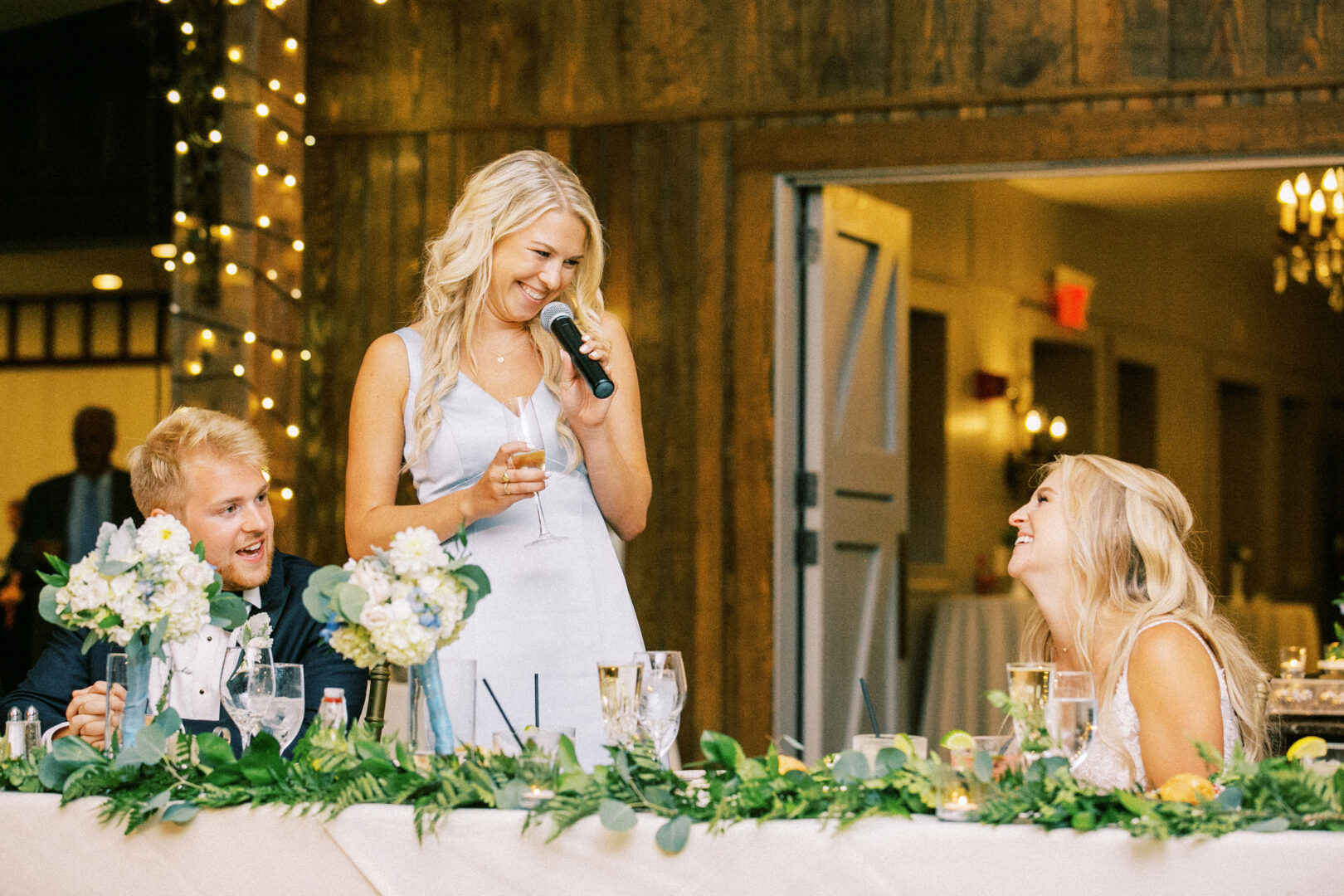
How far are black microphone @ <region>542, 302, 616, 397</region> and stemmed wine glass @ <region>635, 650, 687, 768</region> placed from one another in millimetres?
489

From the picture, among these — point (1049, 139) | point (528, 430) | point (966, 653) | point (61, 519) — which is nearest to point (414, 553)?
point (528, 430)

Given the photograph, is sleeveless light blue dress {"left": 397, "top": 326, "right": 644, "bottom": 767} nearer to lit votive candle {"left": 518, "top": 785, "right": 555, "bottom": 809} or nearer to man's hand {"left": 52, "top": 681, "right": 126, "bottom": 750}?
man's hand {"left": 52, "top": 681, "right": 126, "bottom": 750}

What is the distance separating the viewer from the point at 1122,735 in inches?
75.7

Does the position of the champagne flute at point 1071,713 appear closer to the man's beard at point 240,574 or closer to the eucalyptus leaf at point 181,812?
the eucalyptus leaf at point 181,812

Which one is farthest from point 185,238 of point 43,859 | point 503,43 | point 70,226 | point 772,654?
point 43,859

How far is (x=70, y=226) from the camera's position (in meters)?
6.00

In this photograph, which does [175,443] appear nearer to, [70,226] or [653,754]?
[653,754]

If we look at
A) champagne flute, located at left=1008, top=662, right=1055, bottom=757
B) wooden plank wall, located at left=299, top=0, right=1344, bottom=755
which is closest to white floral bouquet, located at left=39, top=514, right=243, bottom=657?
champagne flute, located at left=1008, top=662, right=1055, bottom=757

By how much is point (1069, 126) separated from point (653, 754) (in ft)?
10.4

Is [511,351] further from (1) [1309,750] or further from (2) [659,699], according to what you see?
(1) [1309,750]

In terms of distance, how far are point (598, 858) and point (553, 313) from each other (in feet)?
3.02

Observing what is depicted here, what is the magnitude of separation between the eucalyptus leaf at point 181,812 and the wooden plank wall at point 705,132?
2.93 metres

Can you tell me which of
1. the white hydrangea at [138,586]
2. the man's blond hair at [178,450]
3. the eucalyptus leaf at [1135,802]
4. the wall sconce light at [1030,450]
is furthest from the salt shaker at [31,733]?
the wall sconce light at [1030,450]

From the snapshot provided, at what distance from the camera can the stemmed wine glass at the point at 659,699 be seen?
64.2 inches
